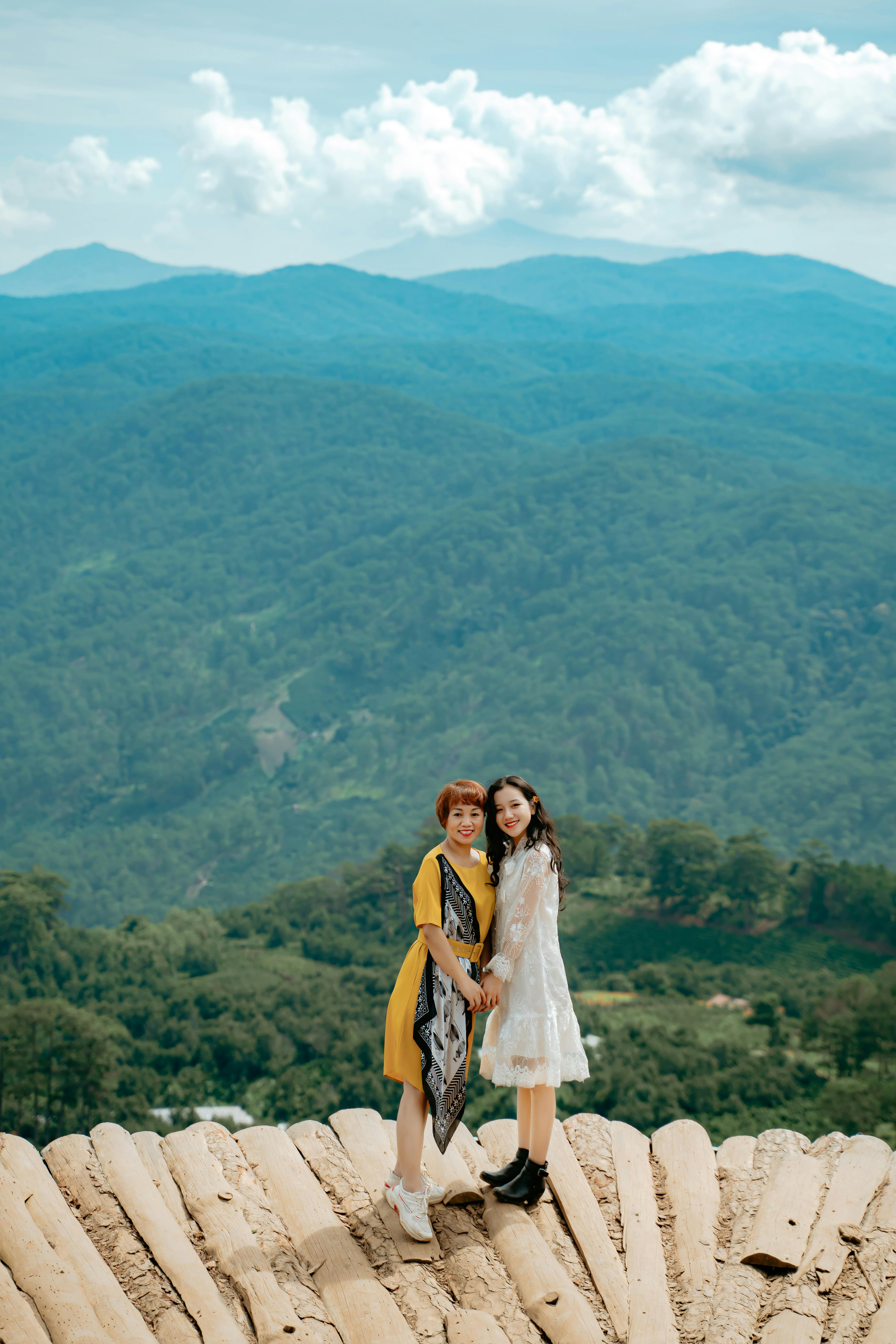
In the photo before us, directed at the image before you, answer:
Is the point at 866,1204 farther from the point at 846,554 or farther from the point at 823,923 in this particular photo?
Answer: the point at 846,554

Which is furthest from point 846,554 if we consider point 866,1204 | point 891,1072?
point 866,1204

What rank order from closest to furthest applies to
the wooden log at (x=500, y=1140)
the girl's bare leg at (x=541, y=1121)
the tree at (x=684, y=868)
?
the girl's bare leg at (x=541, y=1121) < the wooden log at (x=500, y=1140) < the tree at (x=684, y=868)

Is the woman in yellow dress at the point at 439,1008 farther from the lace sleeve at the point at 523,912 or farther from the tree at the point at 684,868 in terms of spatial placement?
the tree at the point at 684,868

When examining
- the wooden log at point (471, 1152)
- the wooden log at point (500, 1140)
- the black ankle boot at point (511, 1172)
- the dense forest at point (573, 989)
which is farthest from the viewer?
the dense forest at point (573, 989)

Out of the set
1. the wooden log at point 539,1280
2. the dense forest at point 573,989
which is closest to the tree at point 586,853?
the dense forest at point 573,989

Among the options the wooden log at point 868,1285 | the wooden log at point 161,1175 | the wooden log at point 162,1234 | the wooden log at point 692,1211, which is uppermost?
the wooden log at point 162,1234

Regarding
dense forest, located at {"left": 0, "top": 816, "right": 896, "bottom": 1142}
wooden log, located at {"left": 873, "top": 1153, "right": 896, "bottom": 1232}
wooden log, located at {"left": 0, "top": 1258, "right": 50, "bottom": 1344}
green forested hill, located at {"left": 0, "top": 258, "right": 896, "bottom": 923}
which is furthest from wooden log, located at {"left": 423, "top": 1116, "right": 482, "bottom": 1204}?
green forested hill, located at {"left": 0, "top": 258, "right": 896, "bottom": 923}

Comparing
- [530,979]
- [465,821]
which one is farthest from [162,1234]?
[465,821]

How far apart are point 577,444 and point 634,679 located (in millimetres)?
72191

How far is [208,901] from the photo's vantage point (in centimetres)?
8719

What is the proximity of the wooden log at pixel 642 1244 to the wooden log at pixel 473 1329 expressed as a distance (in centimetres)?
52

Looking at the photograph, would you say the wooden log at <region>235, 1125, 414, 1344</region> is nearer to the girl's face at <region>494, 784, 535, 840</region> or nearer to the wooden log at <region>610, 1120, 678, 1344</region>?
the wooden log at <region>610, 1120, 678, 1344</region>

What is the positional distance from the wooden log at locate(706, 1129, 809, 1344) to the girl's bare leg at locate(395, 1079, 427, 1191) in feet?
4.18

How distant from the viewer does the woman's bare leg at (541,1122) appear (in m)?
4.69
